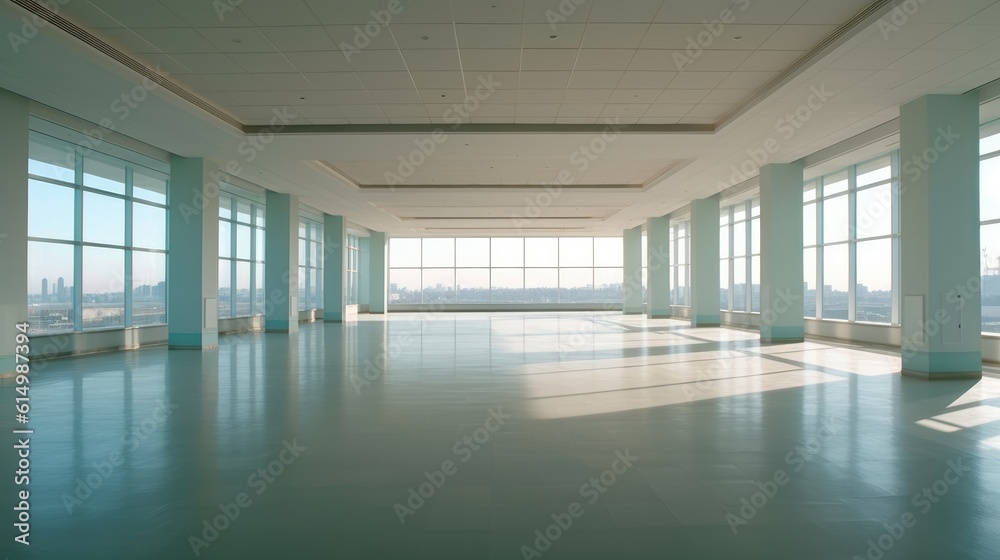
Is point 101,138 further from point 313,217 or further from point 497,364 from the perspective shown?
point 313,217

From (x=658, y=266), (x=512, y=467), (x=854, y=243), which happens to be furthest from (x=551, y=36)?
(x=658, y=266)

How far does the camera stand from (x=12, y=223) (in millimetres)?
12422

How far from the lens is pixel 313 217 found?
34.3 meters

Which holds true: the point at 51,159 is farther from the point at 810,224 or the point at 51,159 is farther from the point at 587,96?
the point at 810,224

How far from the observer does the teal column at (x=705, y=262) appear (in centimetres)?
2736

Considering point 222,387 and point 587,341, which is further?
point 587,341

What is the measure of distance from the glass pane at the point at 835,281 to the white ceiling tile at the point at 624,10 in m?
15.7

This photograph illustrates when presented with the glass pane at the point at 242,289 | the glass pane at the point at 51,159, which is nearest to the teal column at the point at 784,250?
the glass pane at the point at 51,159

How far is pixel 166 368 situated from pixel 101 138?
690 cm

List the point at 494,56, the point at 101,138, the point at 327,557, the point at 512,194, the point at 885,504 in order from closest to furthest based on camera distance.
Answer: the point at 327,557, the point at 885,504, the point at 494,56, the point at 101,138, the point at 512,194

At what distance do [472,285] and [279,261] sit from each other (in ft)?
82.3

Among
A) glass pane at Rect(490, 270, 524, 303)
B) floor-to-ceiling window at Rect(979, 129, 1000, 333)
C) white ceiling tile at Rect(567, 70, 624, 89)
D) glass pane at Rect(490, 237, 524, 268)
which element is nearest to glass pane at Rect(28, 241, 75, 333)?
white ceiling tile at Rect(567, 70, 624, 89)

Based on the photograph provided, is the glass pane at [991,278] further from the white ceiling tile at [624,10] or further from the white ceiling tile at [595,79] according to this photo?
the white ceiling tile at [624,10]

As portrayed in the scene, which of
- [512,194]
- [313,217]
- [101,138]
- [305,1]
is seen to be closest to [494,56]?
[305,1]
